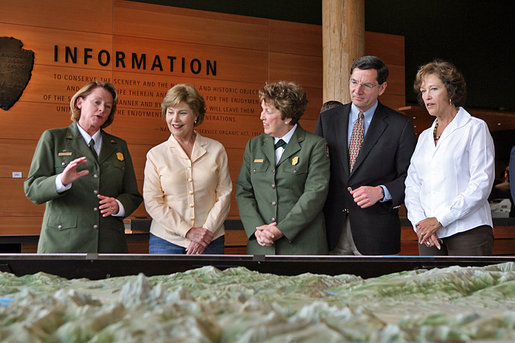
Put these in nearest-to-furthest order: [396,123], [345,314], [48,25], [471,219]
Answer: [345,314] → [471,219] → [396,123] → [48,25]

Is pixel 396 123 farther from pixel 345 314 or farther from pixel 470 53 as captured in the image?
pixel 470 53

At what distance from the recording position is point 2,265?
5.42 feet

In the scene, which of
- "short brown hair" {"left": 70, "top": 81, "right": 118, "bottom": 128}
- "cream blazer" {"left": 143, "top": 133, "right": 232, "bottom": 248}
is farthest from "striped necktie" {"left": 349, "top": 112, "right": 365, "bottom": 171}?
"short brown hair" {"left": 70, "top": 81, "right": 118, "bottom": 128}

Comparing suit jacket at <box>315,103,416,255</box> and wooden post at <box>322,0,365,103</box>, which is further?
wooden post at <box>322,0,365,103</box>

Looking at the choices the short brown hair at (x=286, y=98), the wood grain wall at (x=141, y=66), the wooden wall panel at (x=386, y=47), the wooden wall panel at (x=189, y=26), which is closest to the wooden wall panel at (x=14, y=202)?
the wood grain wall at (x=141, y=66)

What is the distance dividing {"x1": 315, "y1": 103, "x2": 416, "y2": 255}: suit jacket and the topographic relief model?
3.87ft

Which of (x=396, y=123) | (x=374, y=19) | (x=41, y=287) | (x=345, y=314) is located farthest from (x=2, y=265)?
(x=374, y=19)

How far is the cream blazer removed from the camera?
8.55 feet

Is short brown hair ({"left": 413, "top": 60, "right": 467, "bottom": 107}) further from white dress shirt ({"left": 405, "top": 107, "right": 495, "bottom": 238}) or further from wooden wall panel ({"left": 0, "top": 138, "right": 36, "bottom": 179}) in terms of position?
wooden wall panel ({"left": 0, "top": 138, "right": 36, "bottom": 179})

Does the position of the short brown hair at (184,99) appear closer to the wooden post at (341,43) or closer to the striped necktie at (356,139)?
the striped necktie at (356,139)

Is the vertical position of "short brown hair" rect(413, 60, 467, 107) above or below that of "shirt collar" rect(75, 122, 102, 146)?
above

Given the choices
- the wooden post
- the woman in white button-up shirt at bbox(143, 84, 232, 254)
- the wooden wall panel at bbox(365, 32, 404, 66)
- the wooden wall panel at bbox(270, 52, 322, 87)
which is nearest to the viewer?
the woman in white button-up shirt at bbox(143, 84, 232, 254)

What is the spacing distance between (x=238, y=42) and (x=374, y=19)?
6.92 ft

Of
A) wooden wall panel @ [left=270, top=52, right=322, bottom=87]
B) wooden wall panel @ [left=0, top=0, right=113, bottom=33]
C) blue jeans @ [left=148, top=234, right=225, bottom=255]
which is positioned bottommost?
blue jeans @ [left=148, top=234, right=225, bottom=255]
